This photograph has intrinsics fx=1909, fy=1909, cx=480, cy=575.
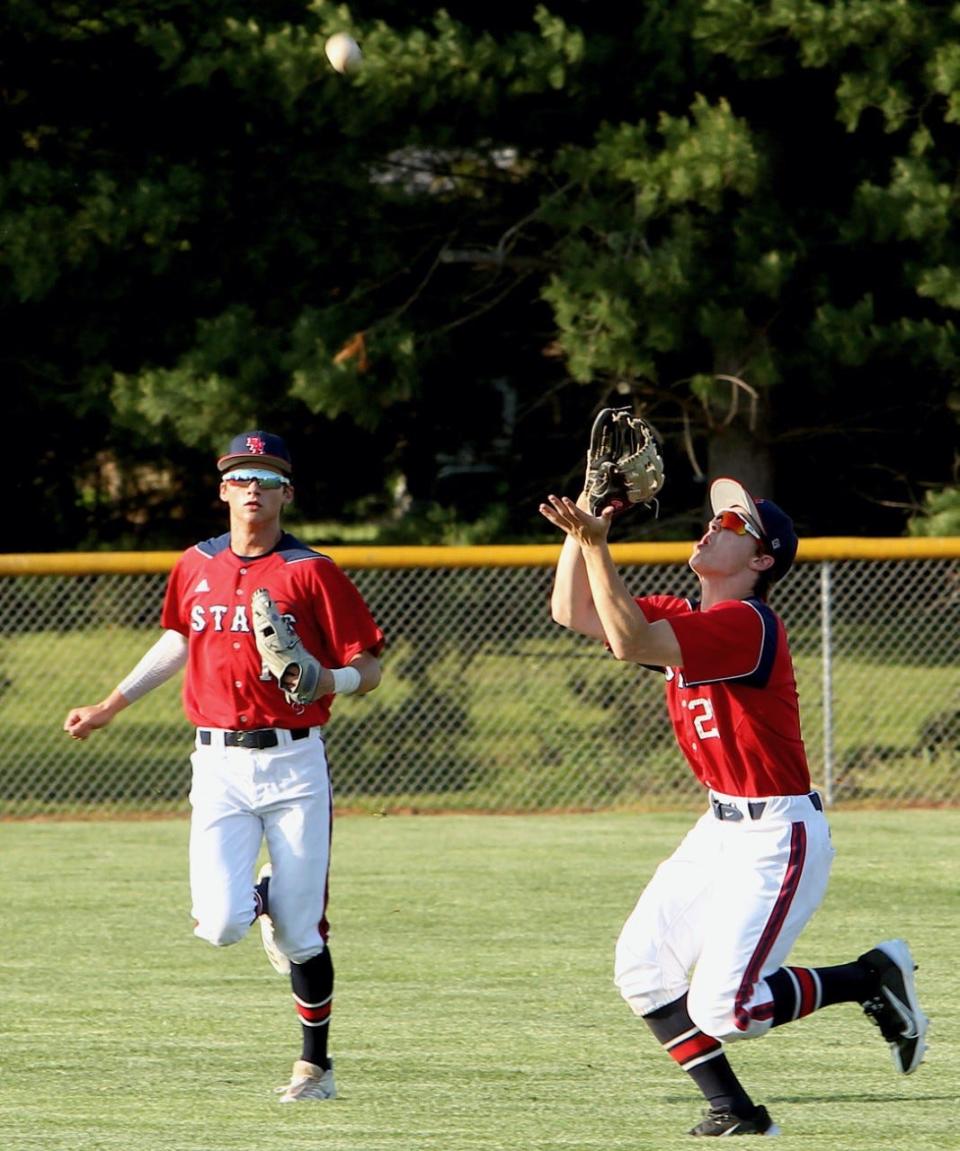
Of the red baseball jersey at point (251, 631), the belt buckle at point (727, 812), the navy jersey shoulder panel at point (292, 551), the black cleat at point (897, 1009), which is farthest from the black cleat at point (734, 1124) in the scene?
the navy jersey shoulder panel at point (292, 551)

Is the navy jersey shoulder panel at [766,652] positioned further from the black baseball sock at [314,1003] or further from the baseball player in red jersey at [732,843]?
the black baseball sock at [314,1003]

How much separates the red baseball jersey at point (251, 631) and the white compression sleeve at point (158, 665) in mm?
123

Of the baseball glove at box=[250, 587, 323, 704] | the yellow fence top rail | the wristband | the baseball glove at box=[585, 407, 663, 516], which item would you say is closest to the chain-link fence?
the yellow fence top rail

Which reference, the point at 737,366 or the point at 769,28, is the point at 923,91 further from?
the point at 737,366

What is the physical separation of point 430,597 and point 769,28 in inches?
178

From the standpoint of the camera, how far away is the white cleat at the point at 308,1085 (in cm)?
545

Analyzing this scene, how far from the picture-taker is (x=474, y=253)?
14.6 meters

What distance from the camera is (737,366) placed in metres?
13.8

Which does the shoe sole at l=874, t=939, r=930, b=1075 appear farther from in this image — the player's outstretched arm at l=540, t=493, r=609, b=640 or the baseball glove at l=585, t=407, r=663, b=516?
the baseball glove at l=585, t=407, r=663, b=516

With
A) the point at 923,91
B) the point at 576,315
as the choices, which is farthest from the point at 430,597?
the point at 923,91

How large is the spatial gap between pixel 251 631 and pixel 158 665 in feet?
1.62

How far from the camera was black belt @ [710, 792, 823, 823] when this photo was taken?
→ 16.4ft

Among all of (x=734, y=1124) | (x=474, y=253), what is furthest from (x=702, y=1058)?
(x=474, y=253)

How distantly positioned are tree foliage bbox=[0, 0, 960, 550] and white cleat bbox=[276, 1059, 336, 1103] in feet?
26.7
